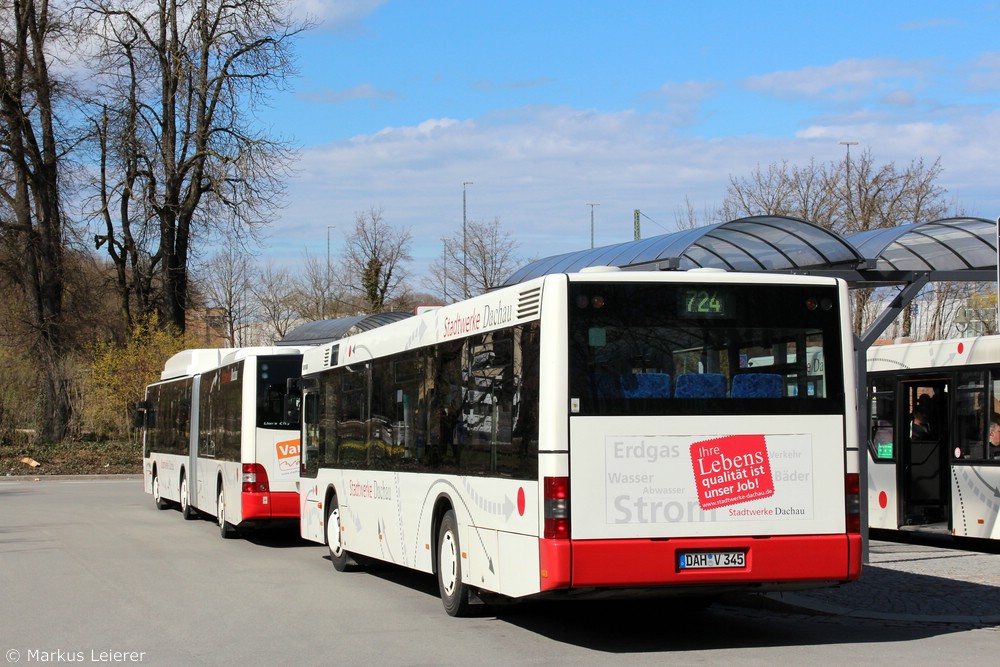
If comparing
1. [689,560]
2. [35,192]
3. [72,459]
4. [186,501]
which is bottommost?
[186,501]

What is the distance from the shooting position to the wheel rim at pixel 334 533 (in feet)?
50.3

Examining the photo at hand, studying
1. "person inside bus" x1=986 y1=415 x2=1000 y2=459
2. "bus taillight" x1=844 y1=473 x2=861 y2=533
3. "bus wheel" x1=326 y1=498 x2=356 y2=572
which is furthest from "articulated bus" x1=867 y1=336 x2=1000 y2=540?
"bus wheel" x1=326 y1=498 x2=356 y2=572

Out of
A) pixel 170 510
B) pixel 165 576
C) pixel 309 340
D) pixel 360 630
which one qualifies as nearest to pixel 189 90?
pixel 309 340

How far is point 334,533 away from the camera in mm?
15531

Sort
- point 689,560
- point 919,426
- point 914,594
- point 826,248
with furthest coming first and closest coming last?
point 919,426 < point 826,248 < point 914,594 < point 689,560

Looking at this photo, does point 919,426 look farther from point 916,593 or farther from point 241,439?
point 241,439

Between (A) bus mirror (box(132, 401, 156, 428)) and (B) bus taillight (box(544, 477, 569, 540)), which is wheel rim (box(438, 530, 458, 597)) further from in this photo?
(A) bus mirror (box(132, 401, 156, 428))

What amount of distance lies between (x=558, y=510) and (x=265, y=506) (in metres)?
10.3

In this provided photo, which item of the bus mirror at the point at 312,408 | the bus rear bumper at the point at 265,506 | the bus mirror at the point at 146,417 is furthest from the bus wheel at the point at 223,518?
the bus mirror at the point at 146,417

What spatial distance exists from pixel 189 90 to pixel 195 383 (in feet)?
80.9

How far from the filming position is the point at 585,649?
947 centimetres

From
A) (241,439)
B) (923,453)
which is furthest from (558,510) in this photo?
(923,453)

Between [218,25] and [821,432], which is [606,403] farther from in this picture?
[218,25]

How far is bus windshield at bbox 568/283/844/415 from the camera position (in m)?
9.16
